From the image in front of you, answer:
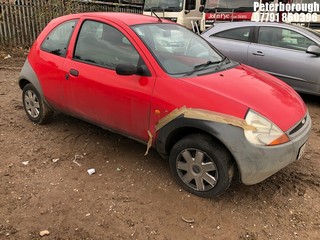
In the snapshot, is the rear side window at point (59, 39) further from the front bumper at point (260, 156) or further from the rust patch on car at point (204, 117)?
the front bumper at point (260, 156)

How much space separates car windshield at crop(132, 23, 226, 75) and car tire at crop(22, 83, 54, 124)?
1893mm

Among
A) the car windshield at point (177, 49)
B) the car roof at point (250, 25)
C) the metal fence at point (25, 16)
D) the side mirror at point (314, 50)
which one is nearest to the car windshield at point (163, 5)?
the metal fence at point (25, 16)

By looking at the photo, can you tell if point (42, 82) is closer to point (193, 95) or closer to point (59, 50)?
point (59, 50)

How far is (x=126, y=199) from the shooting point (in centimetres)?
336

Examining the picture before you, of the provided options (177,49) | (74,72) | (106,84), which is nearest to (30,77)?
(74,72)

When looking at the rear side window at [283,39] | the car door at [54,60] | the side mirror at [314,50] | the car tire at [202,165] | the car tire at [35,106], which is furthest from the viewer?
the rear side window at [283,39]

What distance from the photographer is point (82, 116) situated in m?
4.20

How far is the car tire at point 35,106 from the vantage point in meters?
4.80

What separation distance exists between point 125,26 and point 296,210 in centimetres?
258

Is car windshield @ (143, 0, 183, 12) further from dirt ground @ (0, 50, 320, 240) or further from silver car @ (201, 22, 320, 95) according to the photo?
dirt ground @ (0, 50, 320, 240)

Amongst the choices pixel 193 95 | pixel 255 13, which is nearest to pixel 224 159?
pixel 193 95

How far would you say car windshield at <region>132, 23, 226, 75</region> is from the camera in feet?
11.8

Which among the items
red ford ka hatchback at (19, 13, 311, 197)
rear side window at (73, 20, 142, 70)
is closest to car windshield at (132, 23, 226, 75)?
red ford ka hatchback at (19, 13, 311, 197)

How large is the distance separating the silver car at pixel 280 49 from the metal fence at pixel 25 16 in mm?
6163
